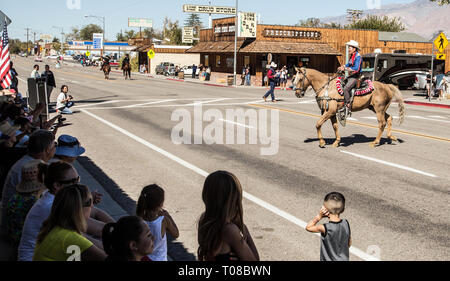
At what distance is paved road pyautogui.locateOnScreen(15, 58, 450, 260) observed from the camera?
6699 mm

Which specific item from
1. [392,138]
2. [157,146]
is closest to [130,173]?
[157,146]

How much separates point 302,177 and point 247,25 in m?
42.7

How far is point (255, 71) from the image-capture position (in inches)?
2042

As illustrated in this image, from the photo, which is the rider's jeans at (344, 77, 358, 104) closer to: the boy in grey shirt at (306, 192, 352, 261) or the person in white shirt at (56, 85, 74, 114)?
the boy in grey shirt at (306, 192, 352, 261)

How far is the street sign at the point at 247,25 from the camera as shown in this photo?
5019 centimetres

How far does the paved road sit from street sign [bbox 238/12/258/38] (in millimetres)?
33264

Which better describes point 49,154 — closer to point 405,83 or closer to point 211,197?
point 211,197

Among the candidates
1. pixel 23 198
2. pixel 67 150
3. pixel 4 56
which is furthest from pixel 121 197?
pixel 4 56

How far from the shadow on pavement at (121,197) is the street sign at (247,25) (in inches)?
1605

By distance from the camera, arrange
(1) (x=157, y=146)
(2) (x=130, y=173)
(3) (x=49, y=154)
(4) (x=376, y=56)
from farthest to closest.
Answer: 1. (4) (x=376, y=56)
2. (1) (x=157, y=146)
3. (2) (x=130, y=173)
4. (3) (x=49, y=154)

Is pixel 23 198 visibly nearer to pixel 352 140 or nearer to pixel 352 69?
pixel 352 69

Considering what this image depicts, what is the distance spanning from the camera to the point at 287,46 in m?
51.3

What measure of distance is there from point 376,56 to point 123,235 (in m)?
41.0

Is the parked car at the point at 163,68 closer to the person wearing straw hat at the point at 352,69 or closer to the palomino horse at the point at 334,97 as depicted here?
the palomino horse at the point at 334,97
